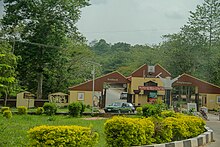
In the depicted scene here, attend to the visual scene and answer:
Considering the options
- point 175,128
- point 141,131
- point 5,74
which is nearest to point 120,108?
point 5,74

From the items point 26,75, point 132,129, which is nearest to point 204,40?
point 26,75

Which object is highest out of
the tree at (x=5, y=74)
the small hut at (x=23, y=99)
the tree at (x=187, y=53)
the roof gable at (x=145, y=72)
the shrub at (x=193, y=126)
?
the tree at (x=187, y=53)

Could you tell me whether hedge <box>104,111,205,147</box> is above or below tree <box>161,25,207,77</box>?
below

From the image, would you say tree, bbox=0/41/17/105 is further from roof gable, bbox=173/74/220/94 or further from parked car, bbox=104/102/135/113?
roof gable, bbox=173/74/220/94

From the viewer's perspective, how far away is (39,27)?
3659cm

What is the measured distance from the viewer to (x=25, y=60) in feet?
122

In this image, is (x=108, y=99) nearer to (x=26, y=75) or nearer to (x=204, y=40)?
(x=26, y=75)

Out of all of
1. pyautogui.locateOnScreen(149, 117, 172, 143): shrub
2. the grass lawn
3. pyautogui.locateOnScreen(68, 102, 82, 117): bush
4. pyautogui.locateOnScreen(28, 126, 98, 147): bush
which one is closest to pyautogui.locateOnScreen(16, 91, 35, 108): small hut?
pyautogui.locateOnScreen(68, 102, 82, 117): bush

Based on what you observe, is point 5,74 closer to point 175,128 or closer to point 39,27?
point 175,128

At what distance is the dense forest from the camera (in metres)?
36.6

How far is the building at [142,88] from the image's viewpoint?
142ft

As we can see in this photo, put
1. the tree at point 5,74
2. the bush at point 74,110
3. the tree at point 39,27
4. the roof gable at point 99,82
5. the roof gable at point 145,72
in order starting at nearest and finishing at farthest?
the tree at point 5,74 < the bush at point 74,110 < the tree at point 39,27 < the roof gable at point 99,82 < the roof gable at point 145,72

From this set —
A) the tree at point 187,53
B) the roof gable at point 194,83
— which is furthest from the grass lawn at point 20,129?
the tree at point 187,53

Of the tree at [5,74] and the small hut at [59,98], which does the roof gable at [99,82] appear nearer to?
the small hut at [59,98]
